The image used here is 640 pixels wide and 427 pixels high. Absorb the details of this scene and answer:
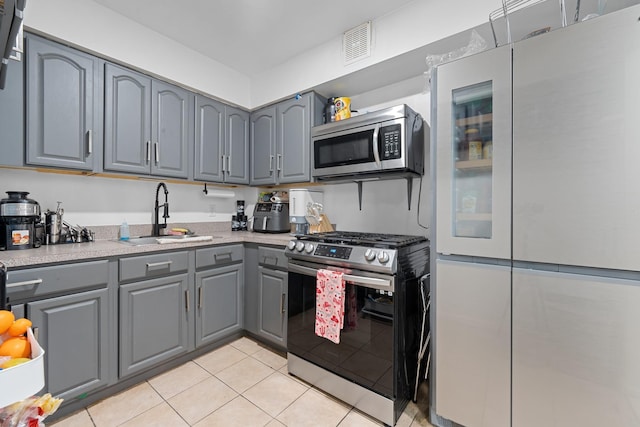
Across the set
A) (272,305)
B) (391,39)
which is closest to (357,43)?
(391,39)

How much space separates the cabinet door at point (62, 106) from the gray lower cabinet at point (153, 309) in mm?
767

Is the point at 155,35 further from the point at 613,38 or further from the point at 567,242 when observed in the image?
the point at 567,242

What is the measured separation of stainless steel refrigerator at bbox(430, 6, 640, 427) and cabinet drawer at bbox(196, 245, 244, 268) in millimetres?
1545

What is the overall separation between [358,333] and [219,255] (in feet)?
4.03

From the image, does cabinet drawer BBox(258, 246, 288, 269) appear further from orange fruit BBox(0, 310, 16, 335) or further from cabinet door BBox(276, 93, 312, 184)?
orange fruit BBox(0, 310, 16, 335)

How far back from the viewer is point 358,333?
158cm

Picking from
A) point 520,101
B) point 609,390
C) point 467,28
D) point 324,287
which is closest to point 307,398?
point 324,287

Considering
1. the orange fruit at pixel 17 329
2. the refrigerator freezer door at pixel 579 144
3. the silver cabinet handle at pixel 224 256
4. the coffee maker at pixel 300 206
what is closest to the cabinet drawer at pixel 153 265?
the silver cabinet handle at pixel 224 256

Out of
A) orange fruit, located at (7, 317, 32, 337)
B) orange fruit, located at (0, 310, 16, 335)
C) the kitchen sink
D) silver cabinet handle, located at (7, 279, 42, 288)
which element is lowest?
silver cabinet handle, located at (7, 279, 42, 288)

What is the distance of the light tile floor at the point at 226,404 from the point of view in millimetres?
1503

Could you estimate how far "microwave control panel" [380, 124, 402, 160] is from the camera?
183cm

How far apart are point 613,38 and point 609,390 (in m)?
1.29

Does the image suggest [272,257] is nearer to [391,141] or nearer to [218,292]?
[218,292]

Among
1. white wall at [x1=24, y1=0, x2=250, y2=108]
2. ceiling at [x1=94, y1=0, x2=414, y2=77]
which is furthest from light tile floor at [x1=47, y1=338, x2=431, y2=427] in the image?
ceiling at [x1=94, y1=0, x2=414, y2=77]
